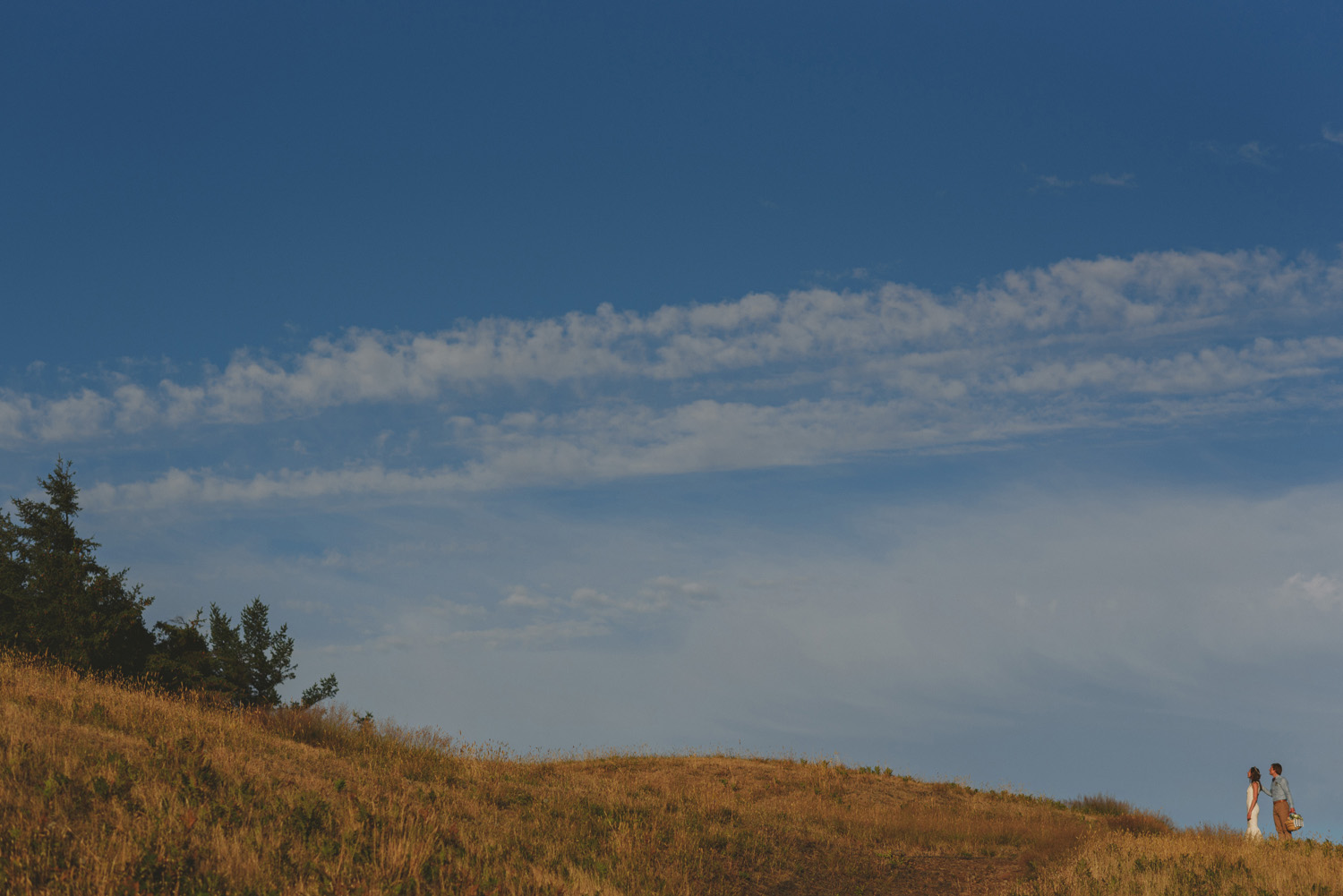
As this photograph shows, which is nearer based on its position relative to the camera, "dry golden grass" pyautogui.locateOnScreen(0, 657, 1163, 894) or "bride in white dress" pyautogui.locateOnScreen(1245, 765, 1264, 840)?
"dry golden grass" pyautogui.locateOnScreen(0, 657, 1163, 894)

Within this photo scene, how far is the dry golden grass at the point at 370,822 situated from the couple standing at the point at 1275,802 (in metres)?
3.97

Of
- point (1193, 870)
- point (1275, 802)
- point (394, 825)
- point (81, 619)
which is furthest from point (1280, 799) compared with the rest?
point (81, 619)

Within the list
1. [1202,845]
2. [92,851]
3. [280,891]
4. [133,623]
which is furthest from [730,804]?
[133,623]

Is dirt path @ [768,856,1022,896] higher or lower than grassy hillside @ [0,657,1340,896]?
lower

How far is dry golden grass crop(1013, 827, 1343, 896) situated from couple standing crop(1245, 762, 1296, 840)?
1.96 meters

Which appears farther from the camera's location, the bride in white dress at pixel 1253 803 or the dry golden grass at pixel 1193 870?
the bride in white dress at pixel 1253 803

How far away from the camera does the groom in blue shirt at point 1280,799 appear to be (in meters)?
20.4

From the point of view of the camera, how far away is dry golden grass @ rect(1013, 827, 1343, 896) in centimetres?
1295

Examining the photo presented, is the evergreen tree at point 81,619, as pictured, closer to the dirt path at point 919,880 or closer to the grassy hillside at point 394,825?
the grassy hillside at point 394,825

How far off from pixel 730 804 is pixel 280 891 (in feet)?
36.7

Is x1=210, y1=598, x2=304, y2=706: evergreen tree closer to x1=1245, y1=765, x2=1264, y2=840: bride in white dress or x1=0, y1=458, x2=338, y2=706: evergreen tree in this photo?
x1=0, y1=458, x2=338, y2=706: evergreen tree

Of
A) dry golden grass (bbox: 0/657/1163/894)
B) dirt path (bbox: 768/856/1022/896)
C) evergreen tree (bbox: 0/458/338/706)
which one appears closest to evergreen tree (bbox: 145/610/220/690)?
evergreen tree (bbox: 0/458/338/706)

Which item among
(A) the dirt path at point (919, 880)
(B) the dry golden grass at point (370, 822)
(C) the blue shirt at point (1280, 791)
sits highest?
(C) the blue shirt at point (1280, 791)

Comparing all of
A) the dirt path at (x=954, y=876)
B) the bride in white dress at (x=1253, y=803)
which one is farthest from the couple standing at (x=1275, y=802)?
the dirt path at (x=954, y=876)
